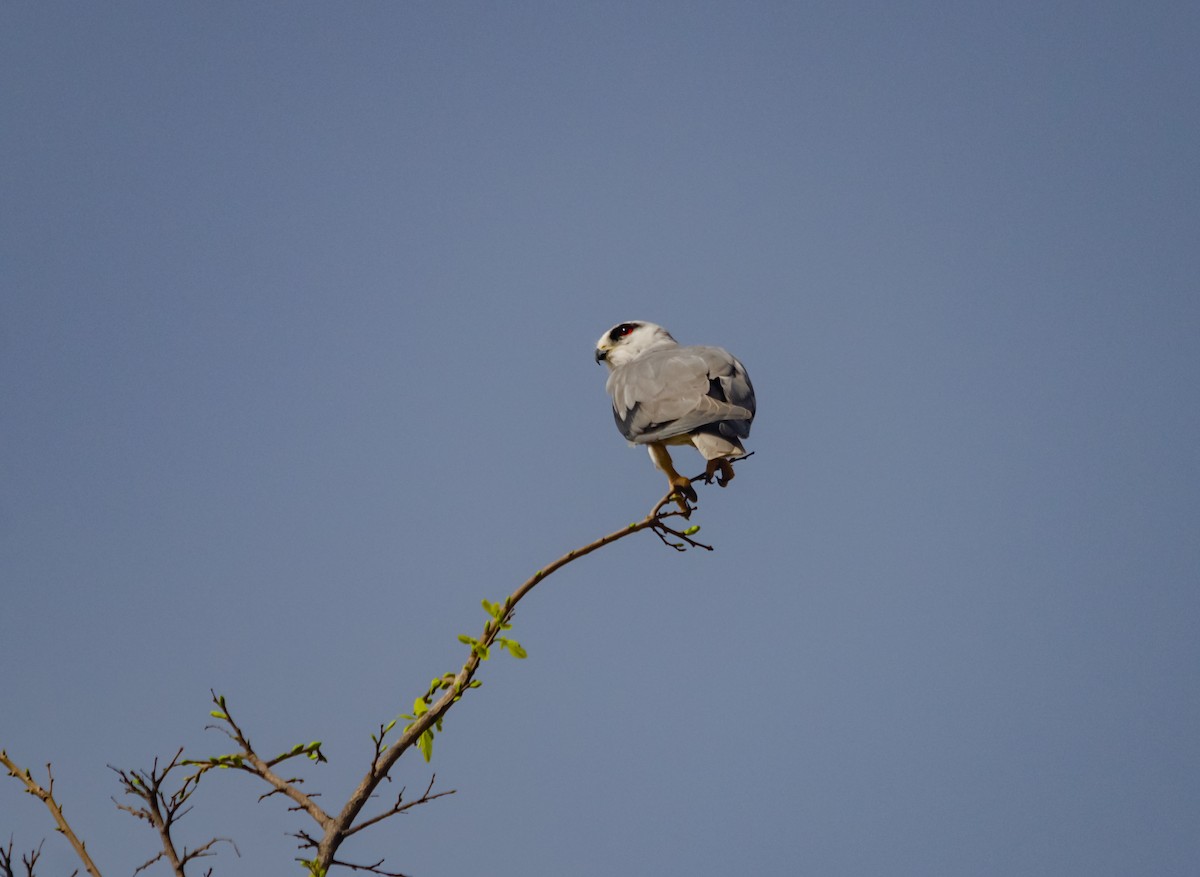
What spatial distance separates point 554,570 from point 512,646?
0.28m

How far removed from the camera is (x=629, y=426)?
5758mm

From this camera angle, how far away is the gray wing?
5309 millimetres

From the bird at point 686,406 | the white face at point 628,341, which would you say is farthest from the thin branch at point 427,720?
the white face at point 628,341

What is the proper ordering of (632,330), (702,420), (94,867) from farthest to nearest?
(632,330) → (702,420) → (94,867)

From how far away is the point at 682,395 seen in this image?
554 centimetres

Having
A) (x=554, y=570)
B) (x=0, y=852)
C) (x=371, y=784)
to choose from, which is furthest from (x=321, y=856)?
(x=554, y=570)

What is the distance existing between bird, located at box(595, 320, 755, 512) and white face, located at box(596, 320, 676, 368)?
1.14 metres

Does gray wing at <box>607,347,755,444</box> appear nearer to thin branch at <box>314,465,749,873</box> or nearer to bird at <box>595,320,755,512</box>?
bird at <box>595,320,755,512</box>

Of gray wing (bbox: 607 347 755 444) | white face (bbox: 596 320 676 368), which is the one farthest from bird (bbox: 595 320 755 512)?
white face (bbox: 596 320 676 368)

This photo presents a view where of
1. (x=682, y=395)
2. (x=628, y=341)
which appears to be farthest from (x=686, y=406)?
(x=628, y=341)

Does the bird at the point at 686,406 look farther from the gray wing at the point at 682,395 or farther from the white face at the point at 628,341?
the white face at the point at 628,341

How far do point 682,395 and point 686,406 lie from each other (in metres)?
0.15

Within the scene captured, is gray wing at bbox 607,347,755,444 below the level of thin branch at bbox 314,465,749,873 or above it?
above

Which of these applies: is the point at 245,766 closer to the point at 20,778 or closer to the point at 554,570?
the point at 20,778
